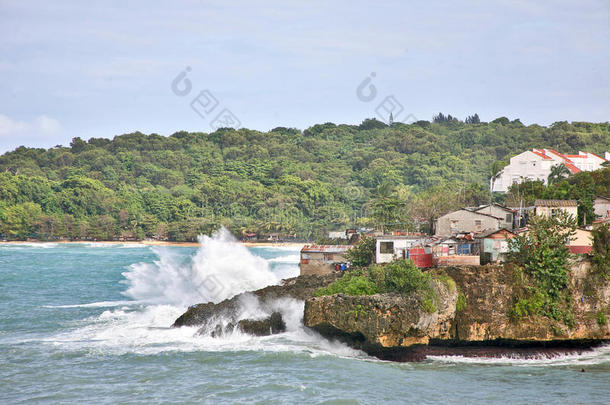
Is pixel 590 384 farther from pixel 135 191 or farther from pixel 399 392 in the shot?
pixel 135 191

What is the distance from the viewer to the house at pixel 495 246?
3425 cm

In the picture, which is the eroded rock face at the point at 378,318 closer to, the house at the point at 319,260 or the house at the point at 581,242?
the house at the point at 581,242

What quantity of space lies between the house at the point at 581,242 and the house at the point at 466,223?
782cm

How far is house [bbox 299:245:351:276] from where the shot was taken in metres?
46.5

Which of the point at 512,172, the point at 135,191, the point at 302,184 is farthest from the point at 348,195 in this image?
the point at 512,172

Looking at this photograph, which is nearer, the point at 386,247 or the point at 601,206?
the point at 386,247

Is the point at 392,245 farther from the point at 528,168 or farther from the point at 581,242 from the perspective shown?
the point at 528,168

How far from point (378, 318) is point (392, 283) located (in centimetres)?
252

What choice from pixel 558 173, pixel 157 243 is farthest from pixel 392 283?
pixel 157 243

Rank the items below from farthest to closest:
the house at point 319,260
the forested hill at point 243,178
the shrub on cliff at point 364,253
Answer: the forested hill at point 243,178
the house at point 319,260
the shrub on cliff at point 364,253

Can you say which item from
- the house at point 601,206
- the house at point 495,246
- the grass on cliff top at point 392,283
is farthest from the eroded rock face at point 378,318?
the house at point 601,206

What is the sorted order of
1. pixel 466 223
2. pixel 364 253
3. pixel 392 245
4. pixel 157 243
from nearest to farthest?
pixel 392 245 < pixel 364 253 < pixel 466 223 < pixel 157 243

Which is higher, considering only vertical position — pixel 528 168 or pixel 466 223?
pixel 528 168

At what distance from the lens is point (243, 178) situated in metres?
164
